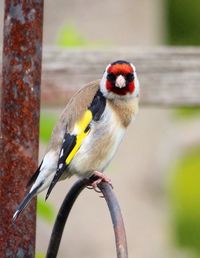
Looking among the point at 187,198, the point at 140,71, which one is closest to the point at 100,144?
the point at 140,71

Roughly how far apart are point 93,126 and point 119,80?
0.82ft

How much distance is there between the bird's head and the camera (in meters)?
3.91

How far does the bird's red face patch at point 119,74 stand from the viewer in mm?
3896

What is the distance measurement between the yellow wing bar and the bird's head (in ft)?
0.38

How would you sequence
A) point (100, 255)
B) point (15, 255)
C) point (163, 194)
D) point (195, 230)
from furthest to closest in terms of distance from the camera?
point (195, 230)
point (163, 194)
point (100, 255)
point (15, 255)

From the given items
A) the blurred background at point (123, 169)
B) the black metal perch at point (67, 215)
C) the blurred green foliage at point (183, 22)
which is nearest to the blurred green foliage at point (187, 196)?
the blurred green foliage at point (183, 22)

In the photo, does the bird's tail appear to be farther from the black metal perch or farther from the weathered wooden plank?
the weathered wooden plank

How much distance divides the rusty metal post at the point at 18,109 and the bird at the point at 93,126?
46cm

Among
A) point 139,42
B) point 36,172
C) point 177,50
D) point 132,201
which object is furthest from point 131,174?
point 36,172

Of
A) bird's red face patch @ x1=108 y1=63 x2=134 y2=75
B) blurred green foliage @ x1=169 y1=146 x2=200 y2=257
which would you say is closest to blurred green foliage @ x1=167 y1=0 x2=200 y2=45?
blurred green foliage @ x1=169 y1=146 x2=200 y2=257

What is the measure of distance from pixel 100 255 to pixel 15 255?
3434 mm

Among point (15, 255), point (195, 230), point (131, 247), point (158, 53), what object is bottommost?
point (195, 230)

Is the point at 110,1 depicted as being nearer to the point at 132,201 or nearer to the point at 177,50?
the point at 132,201

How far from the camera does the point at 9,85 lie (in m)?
3.12
